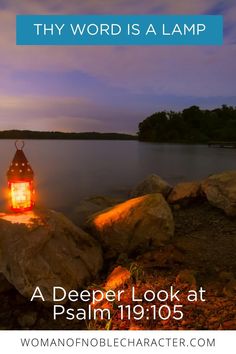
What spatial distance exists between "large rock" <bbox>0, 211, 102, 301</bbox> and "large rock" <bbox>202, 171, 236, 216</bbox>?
3.61m

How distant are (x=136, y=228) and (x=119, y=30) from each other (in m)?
3.98

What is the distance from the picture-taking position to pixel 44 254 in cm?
597

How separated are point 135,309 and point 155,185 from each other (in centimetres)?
700

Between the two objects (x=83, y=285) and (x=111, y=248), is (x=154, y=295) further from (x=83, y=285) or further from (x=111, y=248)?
(x=111, y=248)

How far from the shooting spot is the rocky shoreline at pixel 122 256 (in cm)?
507

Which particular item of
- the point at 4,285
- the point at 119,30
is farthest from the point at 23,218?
the point at 119,30

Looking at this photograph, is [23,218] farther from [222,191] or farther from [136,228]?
[222,191]

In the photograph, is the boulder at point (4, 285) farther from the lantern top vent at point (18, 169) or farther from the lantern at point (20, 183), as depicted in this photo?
the lantern top vent at point (18, 169)

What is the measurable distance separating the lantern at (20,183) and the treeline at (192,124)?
106177 millimetres

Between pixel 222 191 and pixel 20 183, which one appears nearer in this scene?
pixel 20 183

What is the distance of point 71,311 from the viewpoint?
5.31 metres

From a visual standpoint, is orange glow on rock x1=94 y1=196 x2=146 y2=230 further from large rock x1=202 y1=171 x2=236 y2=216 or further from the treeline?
the treeline
